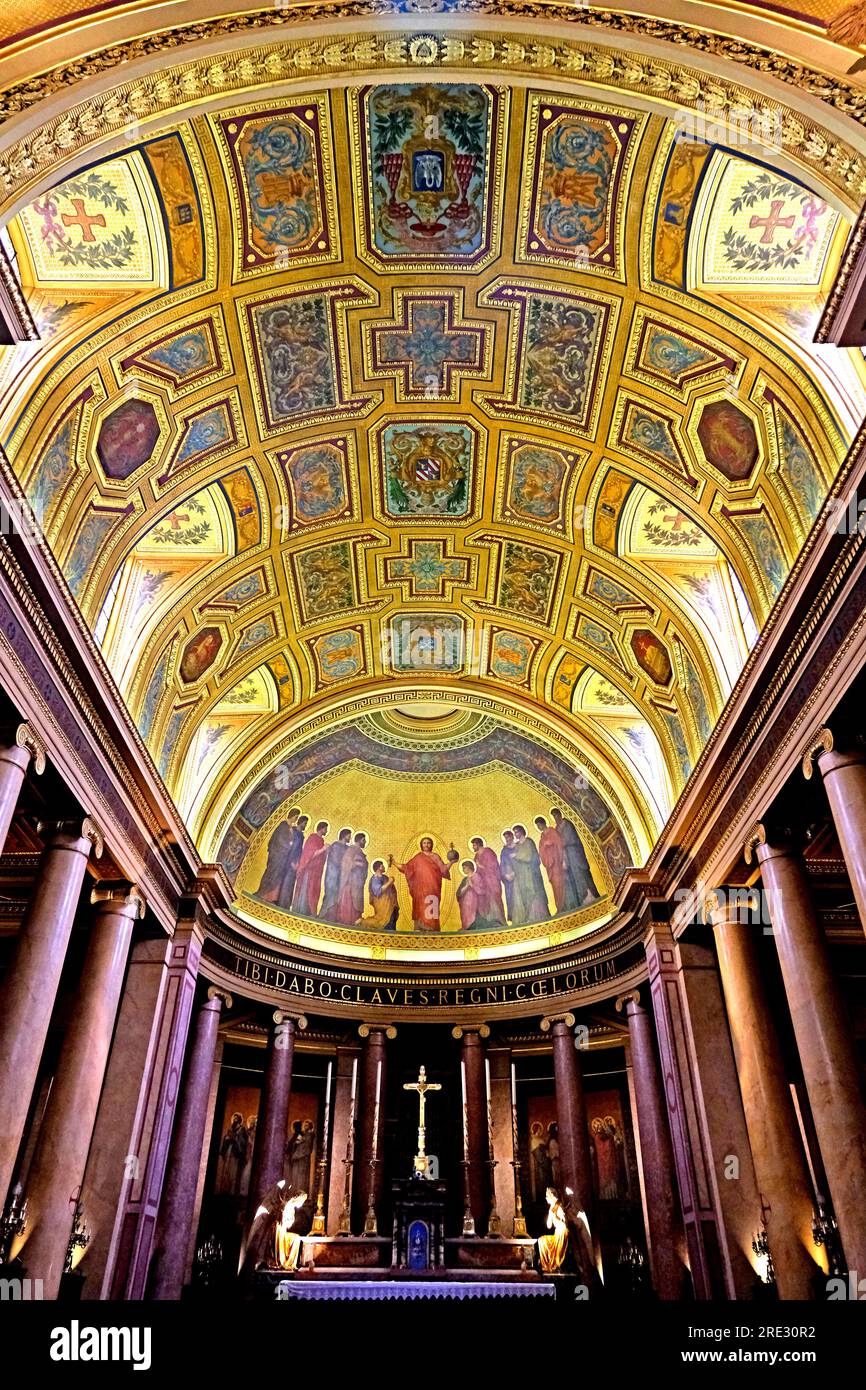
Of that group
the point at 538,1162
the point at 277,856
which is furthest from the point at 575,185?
the point at 538,1162

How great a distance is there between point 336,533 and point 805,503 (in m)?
8.46

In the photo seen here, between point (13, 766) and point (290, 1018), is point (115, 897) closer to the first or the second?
point (13, 766)

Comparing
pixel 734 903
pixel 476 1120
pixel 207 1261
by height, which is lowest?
pixel 207 1261

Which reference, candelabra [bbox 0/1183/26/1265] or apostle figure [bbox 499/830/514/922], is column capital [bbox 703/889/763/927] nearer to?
apostle figure [bbox 499/830/514/922]

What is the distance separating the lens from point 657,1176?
16219mm

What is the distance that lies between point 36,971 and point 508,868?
14492mm

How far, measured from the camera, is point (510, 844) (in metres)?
24.0

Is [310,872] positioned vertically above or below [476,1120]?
above

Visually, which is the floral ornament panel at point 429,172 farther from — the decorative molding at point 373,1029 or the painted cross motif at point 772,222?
the decorative molding at point 373,1029

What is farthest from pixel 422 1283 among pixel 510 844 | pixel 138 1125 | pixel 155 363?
pixel 155 363

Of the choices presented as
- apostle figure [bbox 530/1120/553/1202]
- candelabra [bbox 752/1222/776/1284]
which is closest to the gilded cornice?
candelabra [bbox 752/1222/776/1284]

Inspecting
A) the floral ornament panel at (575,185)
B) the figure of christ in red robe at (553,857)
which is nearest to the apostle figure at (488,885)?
the figure of christ in red robe at (553,857)

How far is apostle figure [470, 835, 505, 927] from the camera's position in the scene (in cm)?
2397
